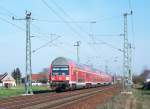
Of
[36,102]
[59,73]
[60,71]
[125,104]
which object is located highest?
[60,71]

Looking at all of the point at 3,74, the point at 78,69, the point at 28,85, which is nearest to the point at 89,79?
the point at 78,69

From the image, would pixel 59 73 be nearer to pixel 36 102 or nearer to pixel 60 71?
pixel 60 71

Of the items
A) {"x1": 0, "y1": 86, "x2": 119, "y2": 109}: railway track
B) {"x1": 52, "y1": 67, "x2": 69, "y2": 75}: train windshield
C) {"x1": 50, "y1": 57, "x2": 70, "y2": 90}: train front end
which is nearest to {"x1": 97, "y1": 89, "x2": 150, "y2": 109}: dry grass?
{"x1": 0, "y1": 86, "x2": 119, "y2": 109}: railway track

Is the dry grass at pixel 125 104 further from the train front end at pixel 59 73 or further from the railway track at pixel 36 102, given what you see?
the train front end at pixel 59 73

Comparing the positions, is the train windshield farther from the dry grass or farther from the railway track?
the dry grass

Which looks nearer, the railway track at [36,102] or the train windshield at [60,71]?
the railway track at [36,102]

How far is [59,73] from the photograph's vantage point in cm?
5050

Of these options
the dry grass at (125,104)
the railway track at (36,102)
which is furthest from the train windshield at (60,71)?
the dry grass at (125,104)

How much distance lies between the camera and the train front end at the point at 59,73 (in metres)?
50.1

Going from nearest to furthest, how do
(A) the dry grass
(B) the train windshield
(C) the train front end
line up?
(A) the dry grass, (C) the train front end, (B) the train windshield

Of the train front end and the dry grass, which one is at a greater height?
the train front end

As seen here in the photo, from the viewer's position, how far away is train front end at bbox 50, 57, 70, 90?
5009 centimetres

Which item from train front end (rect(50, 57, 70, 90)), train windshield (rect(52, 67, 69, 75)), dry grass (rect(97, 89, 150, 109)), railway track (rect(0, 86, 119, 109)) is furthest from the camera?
train windshield (rect(52, 67, 69, 75))

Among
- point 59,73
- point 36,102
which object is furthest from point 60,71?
point 36,102
